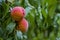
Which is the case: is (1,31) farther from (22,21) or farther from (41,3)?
(41,3)

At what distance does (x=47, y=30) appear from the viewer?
5.26 feet

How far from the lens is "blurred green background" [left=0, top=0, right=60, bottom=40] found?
3.45 feet

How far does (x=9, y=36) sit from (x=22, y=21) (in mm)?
108

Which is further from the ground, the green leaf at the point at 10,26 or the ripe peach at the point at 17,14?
the ripe peach at the point at 17,14

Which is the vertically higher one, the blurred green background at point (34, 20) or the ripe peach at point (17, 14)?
the ripe peach at point (17, 14)

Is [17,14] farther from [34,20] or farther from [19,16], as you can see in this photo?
[34,20]

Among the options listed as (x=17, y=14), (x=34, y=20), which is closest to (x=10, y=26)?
(x=17, y=14)

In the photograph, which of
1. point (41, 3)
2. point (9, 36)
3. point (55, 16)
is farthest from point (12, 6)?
point (55, 16)

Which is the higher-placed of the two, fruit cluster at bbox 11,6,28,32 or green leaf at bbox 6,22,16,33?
fruit cluster at bbox 11,6,28,32

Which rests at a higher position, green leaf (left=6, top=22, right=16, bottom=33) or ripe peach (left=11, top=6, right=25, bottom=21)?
ripe peach (left=11, top=6, right=25, bottom=21)

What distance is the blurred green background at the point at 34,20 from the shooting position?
105 centimetres

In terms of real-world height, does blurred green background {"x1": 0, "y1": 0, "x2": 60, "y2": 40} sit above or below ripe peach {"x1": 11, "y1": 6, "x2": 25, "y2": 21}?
below

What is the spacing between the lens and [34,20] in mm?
1382

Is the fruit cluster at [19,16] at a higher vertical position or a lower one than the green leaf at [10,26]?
higher
